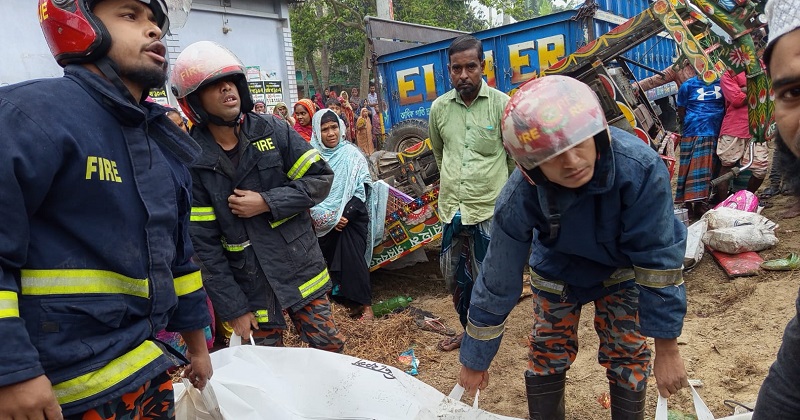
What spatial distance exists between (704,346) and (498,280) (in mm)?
2231

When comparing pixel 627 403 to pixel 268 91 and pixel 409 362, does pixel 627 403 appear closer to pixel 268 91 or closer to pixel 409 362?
pixel 409 362

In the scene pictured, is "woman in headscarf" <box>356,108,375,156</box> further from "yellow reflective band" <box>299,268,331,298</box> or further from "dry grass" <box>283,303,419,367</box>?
"yellow reflective band" <box>299,268,331,298</box>

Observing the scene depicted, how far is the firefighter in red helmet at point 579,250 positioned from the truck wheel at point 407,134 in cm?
724

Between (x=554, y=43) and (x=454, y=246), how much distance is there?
6214 millimetres

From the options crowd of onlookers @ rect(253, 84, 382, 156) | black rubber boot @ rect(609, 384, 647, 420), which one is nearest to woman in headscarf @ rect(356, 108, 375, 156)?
crowd of onlookers @ rect(253, 84, 382, 156)

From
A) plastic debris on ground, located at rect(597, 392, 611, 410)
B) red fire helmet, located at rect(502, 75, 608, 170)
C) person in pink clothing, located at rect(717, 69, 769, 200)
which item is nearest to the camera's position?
red fire helmet, located at rect(502, 75, 608, 170)

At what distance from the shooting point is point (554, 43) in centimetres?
851

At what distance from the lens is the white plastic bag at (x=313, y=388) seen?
2064mm

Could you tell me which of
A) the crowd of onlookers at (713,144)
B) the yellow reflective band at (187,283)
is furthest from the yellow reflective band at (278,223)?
the crowd of onlookers at (713,144)

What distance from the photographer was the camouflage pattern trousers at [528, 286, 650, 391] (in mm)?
2031

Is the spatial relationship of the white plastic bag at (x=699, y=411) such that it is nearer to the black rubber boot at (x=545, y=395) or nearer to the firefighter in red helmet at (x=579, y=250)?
the firefighter in red helmet at (x=579, y=250)

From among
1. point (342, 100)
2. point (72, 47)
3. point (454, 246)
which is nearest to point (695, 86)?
point (454, 246)

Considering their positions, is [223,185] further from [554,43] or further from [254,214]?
[554,43]

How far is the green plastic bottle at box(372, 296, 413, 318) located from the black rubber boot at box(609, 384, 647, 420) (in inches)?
108
